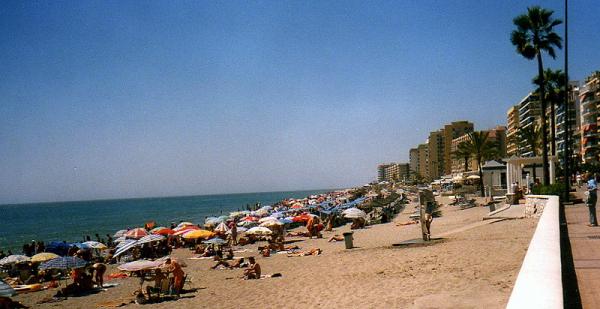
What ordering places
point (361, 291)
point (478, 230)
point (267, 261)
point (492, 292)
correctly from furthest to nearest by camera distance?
point (267, 261), point (478, 230), point (361, 291), point (492, 292)

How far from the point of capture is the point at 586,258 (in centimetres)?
779

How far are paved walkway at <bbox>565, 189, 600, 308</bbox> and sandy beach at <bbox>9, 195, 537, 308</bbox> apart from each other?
995mm

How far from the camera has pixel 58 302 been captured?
14219 millimetres

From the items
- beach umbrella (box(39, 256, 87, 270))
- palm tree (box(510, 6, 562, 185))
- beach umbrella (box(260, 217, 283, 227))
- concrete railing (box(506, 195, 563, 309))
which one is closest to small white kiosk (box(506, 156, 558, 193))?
palm tree (box(510, 6, 562, 185))

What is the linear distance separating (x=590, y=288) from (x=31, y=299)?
52.5 ft

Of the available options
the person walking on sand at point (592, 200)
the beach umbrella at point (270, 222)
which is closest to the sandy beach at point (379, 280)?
the person walking on sand at point (592, 200)

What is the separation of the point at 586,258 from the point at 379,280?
410 cm

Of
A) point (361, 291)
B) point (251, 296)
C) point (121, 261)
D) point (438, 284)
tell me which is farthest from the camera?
point (121, 261)

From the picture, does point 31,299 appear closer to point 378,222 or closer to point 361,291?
point 361,291

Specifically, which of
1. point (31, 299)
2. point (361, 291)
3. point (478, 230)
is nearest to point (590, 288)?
point (361, 291)

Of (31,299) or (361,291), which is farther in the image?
(31,299)

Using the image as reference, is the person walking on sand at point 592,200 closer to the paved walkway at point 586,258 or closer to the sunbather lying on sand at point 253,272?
the paved walkway at point 586,258

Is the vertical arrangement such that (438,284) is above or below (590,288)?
below

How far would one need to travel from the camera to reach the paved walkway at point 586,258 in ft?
17.9
